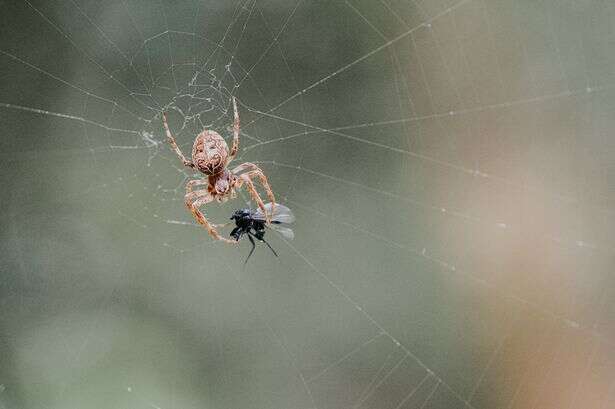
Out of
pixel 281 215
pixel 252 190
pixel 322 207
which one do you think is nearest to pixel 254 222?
pixel 281 215

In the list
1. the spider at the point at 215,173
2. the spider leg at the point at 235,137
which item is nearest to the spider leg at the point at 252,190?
the spider at the point at 215,173

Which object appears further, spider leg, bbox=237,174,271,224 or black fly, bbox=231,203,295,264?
black fly, bbox=231,203,295,264

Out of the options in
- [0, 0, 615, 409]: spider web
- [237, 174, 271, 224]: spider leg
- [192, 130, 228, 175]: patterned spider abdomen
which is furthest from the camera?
[0, 0, 615, 409]: spider web

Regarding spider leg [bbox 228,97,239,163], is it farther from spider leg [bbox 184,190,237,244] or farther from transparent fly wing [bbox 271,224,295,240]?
transparent fly wing [bbox 271,224,295,240]

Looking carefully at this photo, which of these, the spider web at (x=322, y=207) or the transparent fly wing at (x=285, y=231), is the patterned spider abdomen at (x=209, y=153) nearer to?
Answer: the transparent fly wing at (x=285, y=231)

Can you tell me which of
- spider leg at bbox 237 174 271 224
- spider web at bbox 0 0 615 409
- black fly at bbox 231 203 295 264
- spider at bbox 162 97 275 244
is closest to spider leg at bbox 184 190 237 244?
spider at bbox 162 97 275 244

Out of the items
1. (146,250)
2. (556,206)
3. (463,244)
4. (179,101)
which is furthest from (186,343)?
(556,206)

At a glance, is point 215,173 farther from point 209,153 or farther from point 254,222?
point 254,222
